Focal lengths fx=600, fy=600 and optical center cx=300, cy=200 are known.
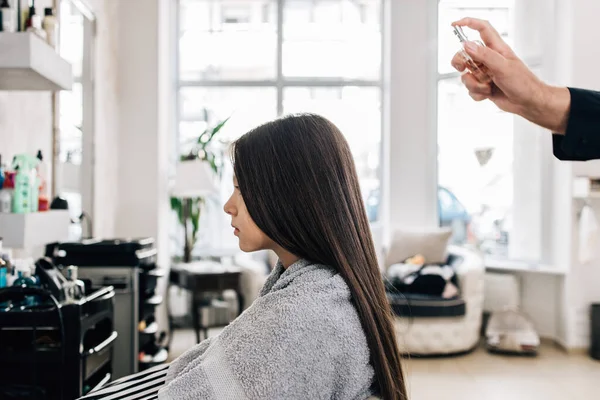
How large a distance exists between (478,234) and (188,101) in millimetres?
3058

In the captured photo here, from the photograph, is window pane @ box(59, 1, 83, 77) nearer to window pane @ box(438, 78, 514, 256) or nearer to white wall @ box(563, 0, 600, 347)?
window pane @ box(438, 78, 514, 256)

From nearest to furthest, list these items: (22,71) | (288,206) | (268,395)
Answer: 1. (268,395)
2. (288,206)
3. (22,71)

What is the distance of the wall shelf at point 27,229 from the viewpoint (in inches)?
85.4

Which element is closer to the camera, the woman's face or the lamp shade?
the woman's face

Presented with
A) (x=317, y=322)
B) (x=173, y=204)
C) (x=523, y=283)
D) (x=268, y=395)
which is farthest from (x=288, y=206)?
(x=523, y=283)

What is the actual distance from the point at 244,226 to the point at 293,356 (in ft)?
0.91

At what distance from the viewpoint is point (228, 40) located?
19.8ft

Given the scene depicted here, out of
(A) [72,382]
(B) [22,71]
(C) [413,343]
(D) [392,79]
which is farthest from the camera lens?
(D) [392,79]

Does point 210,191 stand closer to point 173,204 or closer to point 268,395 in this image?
point 173,204

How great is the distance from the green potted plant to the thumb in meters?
3.81

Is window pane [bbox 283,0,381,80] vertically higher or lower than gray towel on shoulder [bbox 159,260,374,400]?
higher

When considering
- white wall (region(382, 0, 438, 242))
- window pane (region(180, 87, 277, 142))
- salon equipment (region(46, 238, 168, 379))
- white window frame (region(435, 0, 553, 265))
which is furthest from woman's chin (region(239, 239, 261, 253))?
window pane (region(180, 87, 277, 142))

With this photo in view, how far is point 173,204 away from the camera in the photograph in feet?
17.3

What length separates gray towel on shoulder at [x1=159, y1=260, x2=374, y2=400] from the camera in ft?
3.00
